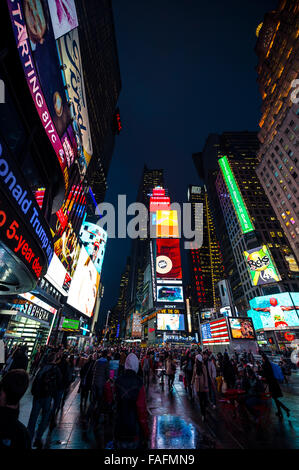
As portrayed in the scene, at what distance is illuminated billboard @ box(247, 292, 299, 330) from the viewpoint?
50.0 metres

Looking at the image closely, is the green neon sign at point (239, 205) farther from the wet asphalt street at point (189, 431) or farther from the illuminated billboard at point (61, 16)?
the illuminated billboard at point (61, 16)

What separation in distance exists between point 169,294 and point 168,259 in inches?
622

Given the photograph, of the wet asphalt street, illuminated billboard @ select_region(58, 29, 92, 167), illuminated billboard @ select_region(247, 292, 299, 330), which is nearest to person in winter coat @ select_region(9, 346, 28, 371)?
the wet asphalt street

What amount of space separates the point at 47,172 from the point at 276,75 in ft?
291

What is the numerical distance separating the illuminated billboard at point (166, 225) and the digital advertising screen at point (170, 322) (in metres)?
36.2

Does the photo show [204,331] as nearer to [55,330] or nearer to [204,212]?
[55,330]

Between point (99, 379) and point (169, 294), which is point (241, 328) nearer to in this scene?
point (99, 379)

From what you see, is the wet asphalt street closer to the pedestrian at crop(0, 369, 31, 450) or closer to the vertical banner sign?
the pedestrian at crop(0, 369, 31, 450)

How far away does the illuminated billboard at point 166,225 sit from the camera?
95.7 metres

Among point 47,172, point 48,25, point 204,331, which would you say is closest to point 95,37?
point 48,25

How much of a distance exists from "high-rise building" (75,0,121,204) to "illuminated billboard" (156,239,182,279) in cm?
4731

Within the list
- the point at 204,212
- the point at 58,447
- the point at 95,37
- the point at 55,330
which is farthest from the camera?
the point at 204,212

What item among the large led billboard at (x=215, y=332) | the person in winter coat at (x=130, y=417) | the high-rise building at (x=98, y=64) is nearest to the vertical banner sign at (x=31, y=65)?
the person in winter coat at (x=130, y=417)

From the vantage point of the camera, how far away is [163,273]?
8506cm
